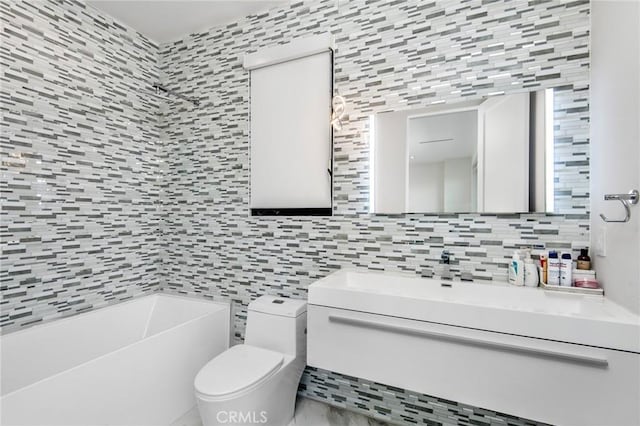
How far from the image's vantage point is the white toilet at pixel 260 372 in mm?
1366

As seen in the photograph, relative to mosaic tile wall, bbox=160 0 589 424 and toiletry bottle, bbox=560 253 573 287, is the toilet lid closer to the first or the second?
mosaic tile wall, bbox=160 0 589 424

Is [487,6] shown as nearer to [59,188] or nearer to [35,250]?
[59,188]

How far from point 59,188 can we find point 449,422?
2790 millimetres

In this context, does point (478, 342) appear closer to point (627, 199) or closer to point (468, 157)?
point (627, 199)

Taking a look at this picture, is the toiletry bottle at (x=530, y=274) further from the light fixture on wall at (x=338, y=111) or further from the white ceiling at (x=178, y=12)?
the white ceiling at (x=178, y=12)

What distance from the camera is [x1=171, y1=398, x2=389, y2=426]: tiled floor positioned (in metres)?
1.80

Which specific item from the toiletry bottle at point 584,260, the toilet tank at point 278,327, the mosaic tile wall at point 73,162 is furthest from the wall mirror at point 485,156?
the mosaic tile wall at point 73,162

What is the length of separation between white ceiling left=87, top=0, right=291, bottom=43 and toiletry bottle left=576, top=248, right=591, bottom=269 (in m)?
2.36

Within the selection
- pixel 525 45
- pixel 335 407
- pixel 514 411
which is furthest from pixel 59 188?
pixel 525 45

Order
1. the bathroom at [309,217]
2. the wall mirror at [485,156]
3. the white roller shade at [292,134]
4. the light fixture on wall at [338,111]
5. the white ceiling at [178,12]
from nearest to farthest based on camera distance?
the bathroom at [309,217], the wall mirror at [485,156], the light fixture on wall at [338,111], the white roller shade at [292,134], the white ceiling at [178,12]

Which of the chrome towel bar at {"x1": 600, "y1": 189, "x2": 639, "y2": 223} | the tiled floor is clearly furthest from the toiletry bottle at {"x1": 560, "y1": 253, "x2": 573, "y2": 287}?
the tiled floor

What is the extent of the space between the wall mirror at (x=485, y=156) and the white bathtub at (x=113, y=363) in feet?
4.93

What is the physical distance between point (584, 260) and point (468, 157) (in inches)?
28.6

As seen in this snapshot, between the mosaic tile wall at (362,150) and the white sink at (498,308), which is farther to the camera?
the mosaic tile wall at (362,150)
